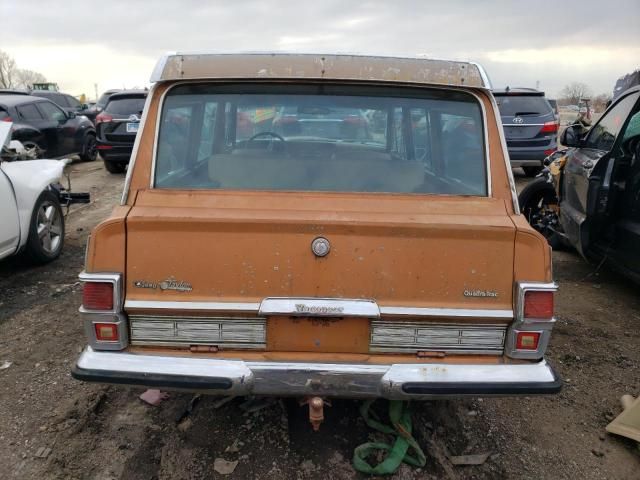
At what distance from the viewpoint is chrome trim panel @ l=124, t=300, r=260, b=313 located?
7.87ft

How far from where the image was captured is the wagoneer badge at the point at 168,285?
2410 millimetres

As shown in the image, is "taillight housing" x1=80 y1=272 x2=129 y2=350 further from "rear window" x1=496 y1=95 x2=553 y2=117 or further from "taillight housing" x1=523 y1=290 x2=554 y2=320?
"rear window" x1=496 y1=95 x2=553 y2=117

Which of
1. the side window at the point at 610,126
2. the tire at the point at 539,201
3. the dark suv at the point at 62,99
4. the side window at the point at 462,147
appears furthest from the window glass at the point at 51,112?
the side window at the point at 462,147

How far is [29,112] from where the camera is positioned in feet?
36.4

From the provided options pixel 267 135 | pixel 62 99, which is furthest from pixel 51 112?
pixel 267 135

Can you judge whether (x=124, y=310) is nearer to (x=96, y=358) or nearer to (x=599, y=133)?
(x=96, y=358)

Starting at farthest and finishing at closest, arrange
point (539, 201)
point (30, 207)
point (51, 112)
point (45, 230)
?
point (51, 112) < point (539, 201) < point (45, 230) < point (30, 207)

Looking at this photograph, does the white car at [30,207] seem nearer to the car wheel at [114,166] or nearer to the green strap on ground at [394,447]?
the green strap on ground at [394,447]

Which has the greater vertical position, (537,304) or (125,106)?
(125,106)

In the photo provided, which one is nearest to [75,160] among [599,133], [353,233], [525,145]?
[525,145]

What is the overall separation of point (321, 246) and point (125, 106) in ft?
33.5

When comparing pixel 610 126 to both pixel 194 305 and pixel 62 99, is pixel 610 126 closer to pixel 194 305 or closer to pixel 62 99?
pixel 194 305

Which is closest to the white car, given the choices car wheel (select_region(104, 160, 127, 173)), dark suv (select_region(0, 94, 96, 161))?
dark suv (select_region(0, 94, 96, 161))

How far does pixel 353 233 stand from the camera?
7.83 feet
